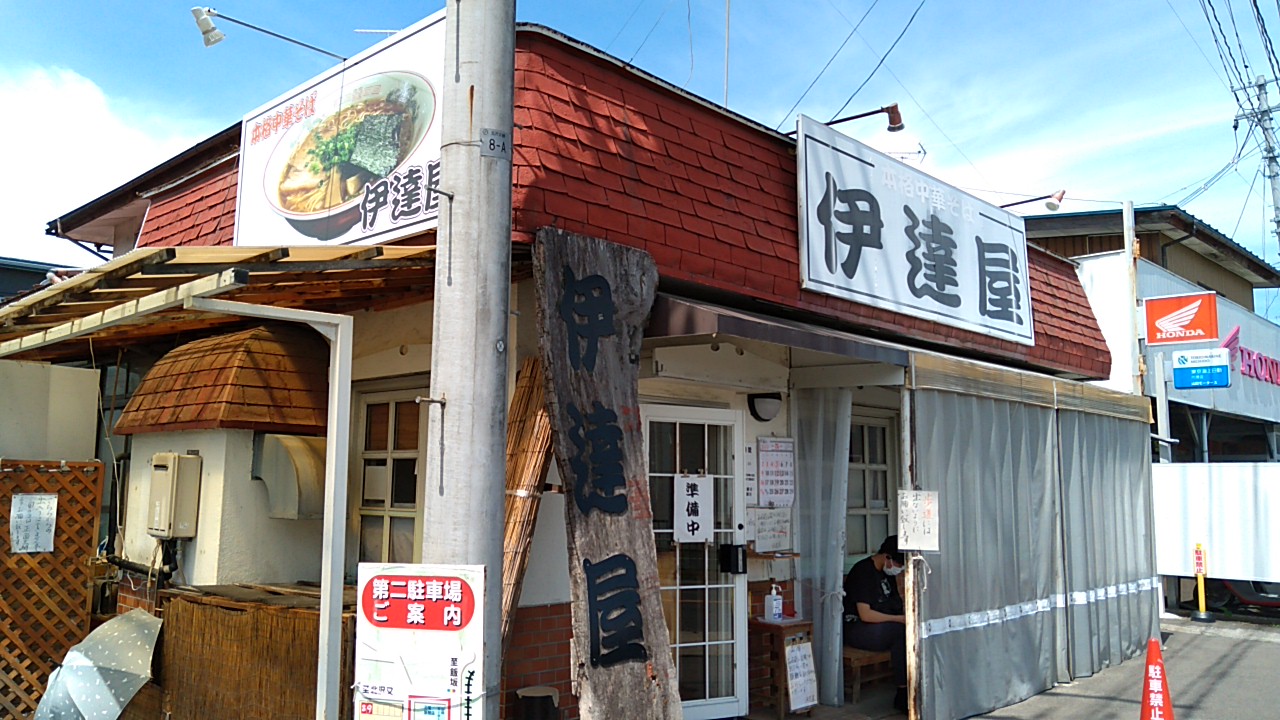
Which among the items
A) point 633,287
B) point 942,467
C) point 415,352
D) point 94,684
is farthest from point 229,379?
point 942,467

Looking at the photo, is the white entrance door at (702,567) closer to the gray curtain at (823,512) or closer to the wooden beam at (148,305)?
the gray curtain at (823,512)

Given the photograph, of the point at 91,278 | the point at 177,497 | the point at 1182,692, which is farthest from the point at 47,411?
the point at 1182,692

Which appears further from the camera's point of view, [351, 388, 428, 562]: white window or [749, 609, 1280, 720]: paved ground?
[749, 609, 1280, 720]: paved ground

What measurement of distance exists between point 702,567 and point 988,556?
258 cm

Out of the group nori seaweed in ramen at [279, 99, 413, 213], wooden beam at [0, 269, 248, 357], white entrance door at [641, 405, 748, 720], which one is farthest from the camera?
white entrance door at [641, 405, 748, 720]

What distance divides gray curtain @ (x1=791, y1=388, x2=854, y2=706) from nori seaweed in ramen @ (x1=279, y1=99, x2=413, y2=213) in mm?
3946

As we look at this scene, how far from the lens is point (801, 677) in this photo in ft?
24.5

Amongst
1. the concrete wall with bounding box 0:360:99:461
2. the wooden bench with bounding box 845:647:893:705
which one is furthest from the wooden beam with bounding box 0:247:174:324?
the wooden bench with bounding box 845:647:893:705

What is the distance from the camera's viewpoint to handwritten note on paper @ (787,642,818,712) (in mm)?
7348

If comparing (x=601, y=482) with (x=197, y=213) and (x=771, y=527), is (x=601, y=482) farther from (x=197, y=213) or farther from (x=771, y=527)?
(x=197, y=213)

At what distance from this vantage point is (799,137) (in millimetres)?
7441

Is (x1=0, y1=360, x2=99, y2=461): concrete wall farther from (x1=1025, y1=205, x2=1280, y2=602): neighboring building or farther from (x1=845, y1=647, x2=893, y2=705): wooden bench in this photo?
(x1=1025, y1=205, x2=1280, y2=602): neighboring building

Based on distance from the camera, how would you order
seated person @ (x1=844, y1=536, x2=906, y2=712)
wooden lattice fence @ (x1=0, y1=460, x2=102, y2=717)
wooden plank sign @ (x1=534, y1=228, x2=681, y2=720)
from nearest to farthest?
wooden plank sign @ (x1=534, y1=228, x2=681, y2=720) < wooden lattice fence @ (x1=0, y1=460, x2=102, y2=717) < seated person @ (x1=844, y1=536, x2=906, y2=712)

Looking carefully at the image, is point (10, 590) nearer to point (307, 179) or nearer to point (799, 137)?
point (307, 179)
